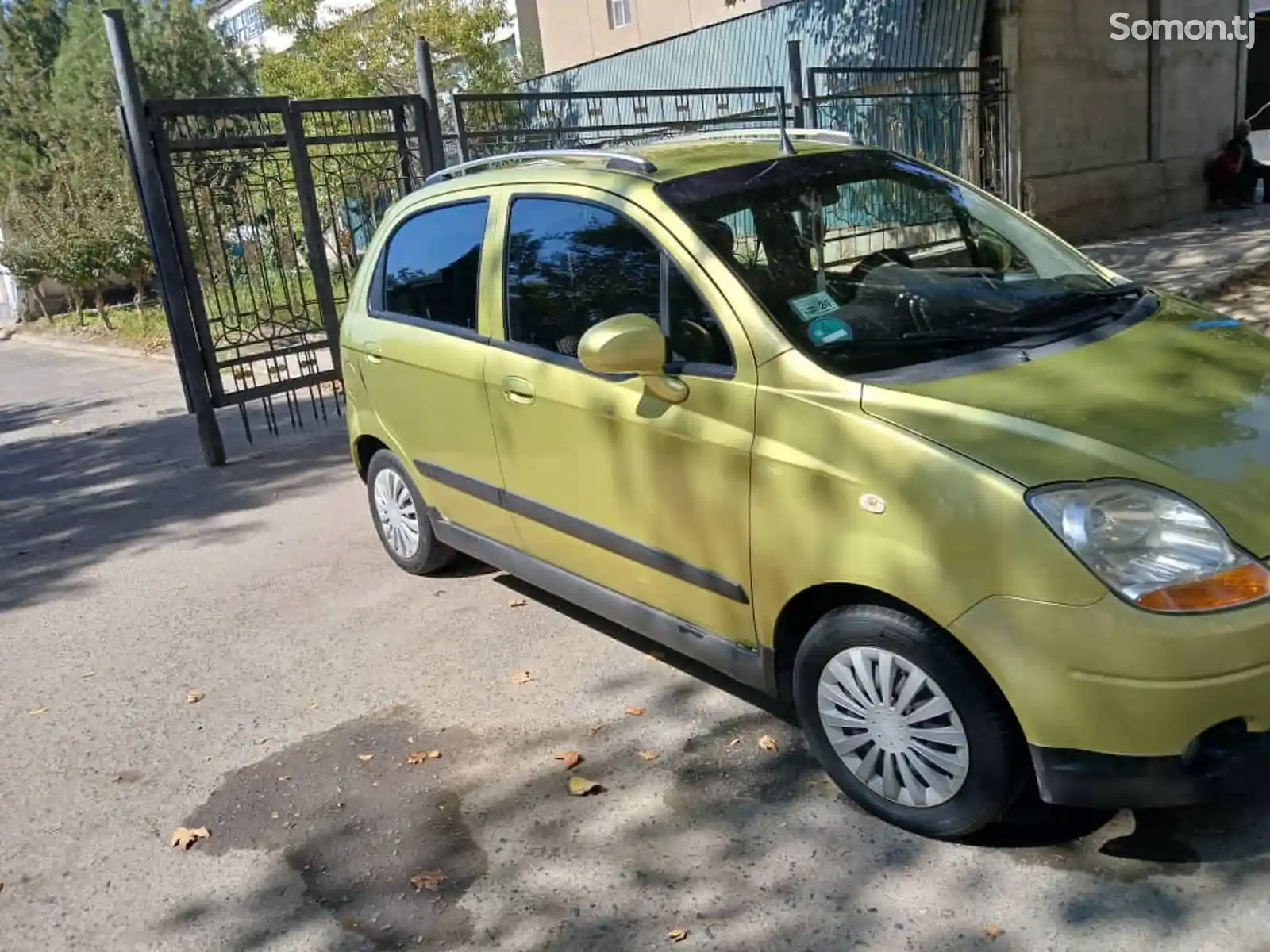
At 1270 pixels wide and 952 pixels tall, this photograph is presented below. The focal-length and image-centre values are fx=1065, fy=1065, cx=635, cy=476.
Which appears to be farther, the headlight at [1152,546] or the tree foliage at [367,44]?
the tree foliage at [367,44]

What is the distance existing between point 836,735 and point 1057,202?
494 inches

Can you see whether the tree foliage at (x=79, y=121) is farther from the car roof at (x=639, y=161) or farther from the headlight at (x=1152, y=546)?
the headlight at (x=1152, y=546)

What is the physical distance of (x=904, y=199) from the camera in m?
4.19

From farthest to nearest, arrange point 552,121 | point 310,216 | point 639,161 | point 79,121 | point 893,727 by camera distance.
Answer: point 79,121 < point 552,121 < point 310,216 < point 639,161 < point 893,727

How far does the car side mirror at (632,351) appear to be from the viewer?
3.13 m

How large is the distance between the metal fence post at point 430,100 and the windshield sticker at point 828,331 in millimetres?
6073

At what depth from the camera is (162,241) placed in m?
7.34

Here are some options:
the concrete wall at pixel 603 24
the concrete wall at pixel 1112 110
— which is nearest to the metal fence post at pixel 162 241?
the concrete wall at pixel 1112 110

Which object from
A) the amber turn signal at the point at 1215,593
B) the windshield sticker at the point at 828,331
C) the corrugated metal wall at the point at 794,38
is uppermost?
the corrugated metal wall at the point at 794,38

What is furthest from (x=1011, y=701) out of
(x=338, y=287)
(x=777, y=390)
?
(x=338, y=287)

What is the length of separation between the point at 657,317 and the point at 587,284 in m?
0.40

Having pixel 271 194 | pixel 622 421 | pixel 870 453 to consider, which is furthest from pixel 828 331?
pixel 271 194

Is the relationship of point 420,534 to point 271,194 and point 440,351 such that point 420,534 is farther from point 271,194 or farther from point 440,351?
point 271,194

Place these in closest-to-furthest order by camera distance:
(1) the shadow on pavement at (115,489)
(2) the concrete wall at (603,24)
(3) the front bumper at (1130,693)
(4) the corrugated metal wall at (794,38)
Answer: (3) the front bumper at (1130,693), (1) the shadow on pavement at (115,489), (4) the corrugated metal wall at (794,38), (2) the concrete wall at (603,24)
